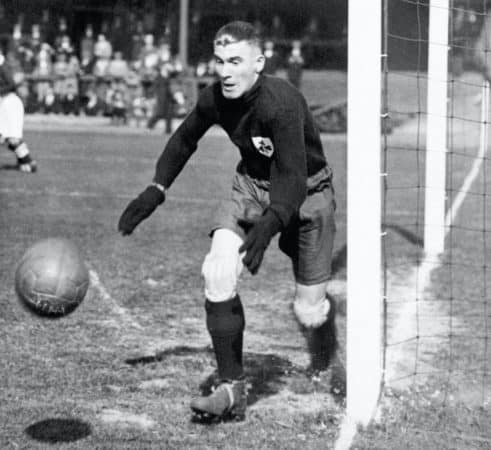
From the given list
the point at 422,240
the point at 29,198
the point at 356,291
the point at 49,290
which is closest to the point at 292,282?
the point at 422,240

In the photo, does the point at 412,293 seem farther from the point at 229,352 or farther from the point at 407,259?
the point at 229,352

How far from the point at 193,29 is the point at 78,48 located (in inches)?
151

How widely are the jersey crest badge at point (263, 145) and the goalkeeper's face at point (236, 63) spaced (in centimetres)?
25

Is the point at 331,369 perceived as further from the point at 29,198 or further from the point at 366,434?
the point at 29,198

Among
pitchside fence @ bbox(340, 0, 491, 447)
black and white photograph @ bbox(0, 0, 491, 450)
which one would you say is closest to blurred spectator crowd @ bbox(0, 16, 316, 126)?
pitchside fence @ bbox(340, 0, 491, 447)

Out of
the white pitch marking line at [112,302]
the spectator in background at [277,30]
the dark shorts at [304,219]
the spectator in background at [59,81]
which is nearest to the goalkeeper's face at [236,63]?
the dark shorts at [304,219]

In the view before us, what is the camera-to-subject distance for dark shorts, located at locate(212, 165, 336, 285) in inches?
231

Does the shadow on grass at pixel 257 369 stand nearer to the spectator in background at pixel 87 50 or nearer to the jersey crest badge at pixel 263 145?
the jersey crest badge at pixel 263 145

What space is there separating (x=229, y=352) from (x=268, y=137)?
1138mm

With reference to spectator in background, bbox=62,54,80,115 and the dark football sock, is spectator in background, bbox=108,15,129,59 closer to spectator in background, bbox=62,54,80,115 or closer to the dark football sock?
spectator in background, bbox=62,54,80,115

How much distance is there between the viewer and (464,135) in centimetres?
A: 2433

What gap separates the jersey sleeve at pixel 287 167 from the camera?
17.6 feet

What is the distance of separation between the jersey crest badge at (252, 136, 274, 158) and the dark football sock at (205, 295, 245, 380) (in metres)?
0.79

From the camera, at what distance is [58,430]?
527 centimetres
